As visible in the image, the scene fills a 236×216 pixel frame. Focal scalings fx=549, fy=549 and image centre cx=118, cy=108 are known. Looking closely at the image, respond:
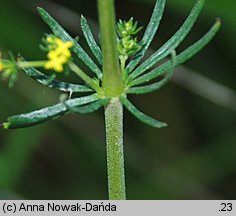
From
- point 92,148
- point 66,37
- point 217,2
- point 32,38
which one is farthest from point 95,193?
point 66,37

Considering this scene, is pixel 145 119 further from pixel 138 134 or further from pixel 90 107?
pixel 138 134

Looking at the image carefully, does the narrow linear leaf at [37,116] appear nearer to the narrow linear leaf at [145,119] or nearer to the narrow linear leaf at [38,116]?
the narrow linear leaf at [38,116]

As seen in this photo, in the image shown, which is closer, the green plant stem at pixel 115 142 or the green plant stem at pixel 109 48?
the green plant stem at pixel 109 48

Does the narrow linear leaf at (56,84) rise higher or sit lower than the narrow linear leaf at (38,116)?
higher

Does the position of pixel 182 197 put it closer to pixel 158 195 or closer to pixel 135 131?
pixel 158 195

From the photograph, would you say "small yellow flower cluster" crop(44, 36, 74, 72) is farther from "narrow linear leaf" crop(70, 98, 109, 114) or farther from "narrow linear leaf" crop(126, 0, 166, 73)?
"narrow linear leaf" crop(126, 0, 166, 73)

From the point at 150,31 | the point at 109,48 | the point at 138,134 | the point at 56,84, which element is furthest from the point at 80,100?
the point at 138,134

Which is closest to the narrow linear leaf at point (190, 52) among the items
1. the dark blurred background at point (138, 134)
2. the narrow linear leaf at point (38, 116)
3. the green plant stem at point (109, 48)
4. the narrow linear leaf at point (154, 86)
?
the narrow linear leaf at point (154, 86)

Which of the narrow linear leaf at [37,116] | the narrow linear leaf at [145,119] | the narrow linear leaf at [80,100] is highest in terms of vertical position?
the narrow linear leaf at [80,100]

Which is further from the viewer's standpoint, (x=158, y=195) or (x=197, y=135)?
(x=197, y=135)
